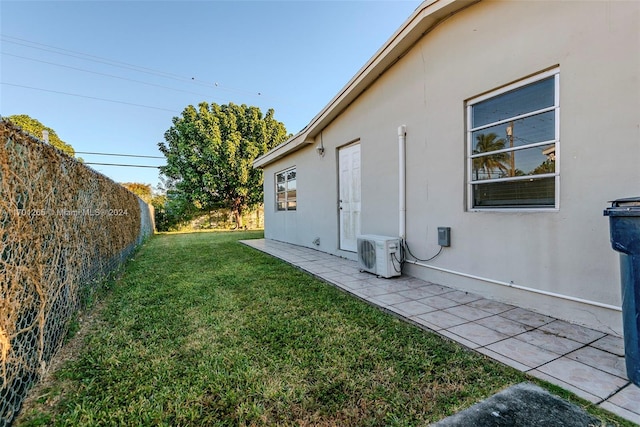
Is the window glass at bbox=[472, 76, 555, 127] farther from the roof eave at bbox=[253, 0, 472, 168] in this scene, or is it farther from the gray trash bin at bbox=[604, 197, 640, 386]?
the gray trash bin at bbox=[604, 197, 640, 386]

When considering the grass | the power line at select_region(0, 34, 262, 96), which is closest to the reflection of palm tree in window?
the grass

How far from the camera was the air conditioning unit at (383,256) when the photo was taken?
4.55 metres

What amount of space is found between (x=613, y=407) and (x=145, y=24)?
54.3 feet

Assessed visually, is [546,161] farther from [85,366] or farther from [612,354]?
[85,366]

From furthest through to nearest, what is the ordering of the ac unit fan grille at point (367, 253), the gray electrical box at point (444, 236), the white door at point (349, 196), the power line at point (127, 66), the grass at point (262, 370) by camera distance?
1. the power line at point (127, 66)
2. the white door at point (349, 196)
3. the ac unit fan grille at point (367, 253)
4. the gray electrical box at point (444, 236)
5. the grass at point (262, 370)

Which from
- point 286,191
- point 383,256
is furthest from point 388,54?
point 286,191

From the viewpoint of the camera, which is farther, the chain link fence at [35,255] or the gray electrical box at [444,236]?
the gray electrical box at [444,236]

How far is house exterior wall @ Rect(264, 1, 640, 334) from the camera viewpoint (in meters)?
2.49

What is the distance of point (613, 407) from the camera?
1.62m

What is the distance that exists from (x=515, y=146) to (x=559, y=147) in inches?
19.6

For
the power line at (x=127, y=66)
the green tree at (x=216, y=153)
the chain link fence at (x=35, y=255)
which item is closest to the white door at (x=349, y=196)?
the chain link fence at (x=35, y=255)

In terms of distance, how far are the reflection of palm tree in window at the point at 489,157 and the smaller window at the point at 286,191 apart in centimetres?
593

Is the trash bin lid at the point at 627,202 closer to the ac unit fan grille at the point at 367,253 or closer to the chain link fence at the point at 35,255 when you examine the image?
the ac unit fan grille at the point at 367,253

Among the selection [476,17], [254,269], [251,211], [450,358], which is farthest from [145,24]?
[450,358]
